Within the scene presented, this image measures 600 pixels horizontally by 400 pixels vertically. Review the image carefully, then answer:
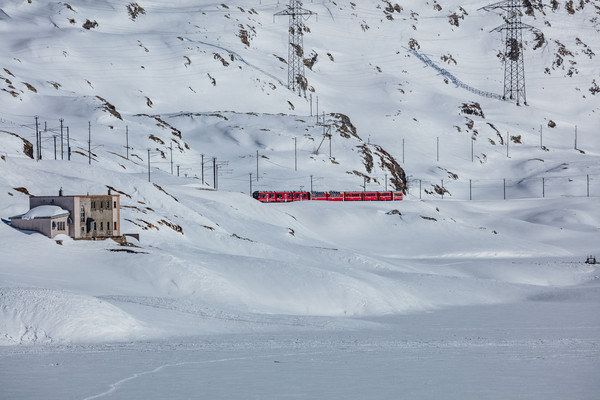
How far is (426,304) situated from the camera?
2948 inches

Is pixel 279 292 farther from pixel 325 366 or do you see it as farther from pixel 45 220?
pixel 325 366

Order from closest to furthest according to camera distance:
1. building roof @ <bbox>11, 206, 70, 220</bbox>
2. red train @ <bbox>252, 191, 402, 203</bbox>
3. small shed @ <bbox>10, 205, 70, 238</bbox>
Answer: small shed @ <bbox>10, 205, 70, 238</bbox> < building roof @ <bbox>11, 206, 70, 220</bbox> < red train @ <bbox>252, 191, 402, 203</bbox>

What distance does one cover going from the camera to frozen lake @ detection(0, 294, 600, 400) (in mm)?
32688

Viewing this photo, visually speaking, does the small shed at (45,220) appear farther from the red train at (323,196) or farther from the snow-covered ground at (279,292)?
the red train at (323,196)

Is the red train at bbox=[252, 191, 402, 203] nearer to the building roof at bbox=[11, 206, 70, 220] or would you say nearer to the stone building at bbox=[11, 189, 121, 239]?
the stone building at bbox=[11, 189, 121, 239]

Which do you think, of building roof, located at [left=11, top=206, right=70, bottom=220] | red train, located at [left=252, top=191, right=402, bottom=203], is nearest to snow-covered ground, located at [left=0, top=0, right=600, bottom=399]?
building roof, located at [left=11, top=206, right=70, bottom=220]

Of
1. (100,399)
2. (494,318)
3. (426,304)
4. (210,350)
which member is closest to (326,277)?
(426,304)

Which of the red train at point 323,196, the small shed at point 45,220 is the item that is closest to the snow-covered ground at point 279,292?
the small shed at point 45,220

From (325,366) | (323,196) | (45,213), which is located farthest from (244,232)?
(325,366)

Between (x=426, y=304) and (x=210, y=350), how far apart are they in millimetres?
34473

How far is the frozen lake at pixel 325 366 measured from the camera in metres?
32.7

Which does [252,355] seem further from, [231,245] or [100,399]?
[231,245]

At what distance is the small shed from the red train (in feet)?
222

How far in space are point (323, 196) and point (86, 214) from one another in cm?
7366
